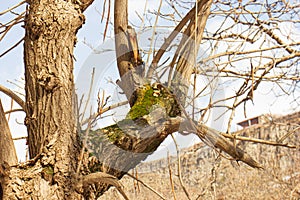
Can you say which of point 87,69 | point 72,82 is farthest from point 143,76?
point 72,82

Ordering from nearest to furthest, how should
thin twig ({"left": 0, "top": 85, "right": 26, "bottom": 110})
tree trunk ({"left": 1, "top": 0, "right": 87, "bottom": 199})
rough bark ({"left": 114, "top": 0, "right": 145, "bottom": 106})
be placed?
tree trunk ({"left": 1, "top": 0, "right": 87, "bottom": 199}), thin twig ({"left": 0, "top": 85, "right": 26, "bottom": 110}), rough bark ({"left": 114, "top": 0, "right": 145, "bottom": 106})

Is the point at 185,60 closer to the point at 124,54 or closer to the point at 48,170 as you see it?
the point at 124,54

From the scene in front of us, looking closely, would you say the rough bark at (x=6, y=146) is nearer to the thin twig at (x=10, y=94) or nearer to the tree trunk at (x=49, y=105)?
the tree trunk at (x=49, y=105)

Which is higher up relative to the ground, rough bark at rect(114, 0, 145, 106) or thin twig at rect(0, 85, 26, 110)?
rough bark at rect(114, 0, 145, 106)

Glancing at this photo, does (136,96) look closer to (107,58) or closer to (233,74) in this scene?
(107,58)

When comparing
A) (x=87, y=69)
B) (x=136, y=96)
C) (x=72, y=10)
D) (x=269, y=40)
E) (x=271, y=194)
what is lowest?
(x=271, y=194)

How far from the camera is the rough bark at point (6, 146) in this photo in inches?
36.8

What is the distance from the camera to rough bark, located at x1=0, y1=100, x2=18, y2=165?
936 mm

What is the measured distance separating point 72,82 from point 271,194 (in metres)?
4.17

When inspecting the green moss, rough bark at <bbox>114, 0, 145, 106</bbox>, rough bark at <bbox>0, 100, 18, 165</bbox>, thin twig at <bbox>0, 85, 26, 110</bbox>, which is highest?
rough bark at <bbox>114, 0, 145, 106</bbox>

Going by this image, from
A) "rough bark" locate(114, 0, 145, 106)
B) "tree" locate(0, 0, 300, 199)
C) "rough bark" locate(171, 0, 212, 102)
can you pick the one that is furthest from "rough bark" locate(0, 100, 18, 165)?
"rough bark" locate(171, 0, 212, 102)

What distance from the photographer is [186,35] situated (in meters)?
1.43

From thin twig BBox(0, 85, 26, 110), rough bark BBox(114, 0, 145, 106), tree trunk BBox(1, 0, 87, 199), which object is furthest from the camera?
rough bark BBox(114, 0, 145, 106)

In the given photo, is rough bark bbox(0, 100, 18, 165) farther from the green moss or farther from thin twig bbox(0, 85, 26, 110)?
thin twig bbox(0, 85, 26, 110)
